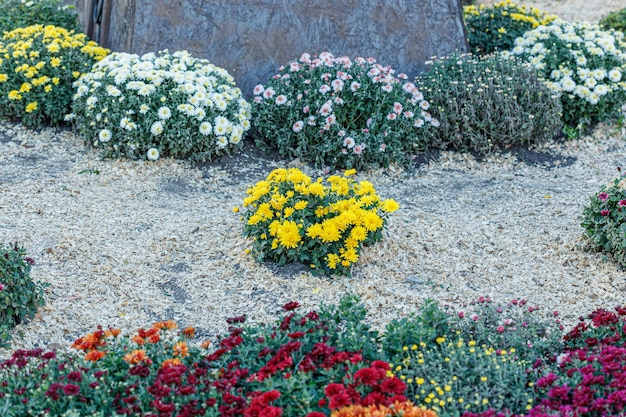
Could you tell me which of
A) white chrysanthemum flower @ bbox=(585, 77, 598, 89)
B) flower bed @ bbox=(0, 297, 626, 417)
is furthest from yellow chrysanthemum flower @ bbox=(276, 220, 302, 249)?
white chrysanthemum flower @ bbox=(585, 77, 598, 89)

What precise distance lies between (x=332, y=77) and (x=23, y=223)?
2.58 meters

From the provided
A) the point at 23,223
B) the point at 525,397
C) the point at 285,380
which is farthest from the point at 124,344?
the point at 23,223

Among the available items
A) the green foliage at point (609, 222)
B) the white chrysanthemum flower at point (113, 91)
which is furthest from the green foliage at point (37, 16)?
the green foliage at point (609, 222)

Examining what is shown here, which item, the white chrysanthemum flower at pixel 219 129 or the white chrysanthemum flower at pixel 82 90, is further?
the white chrysanthemum flower at pixel 82 90

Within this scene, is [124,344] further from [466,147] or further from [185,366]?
[466,147]

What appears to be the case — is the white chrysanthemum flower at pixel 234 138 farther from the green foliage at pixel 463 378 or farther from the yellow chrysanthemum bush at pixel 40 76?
the green foliage at pixel 463 378

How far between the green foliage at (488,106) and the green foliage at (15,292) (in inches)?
146

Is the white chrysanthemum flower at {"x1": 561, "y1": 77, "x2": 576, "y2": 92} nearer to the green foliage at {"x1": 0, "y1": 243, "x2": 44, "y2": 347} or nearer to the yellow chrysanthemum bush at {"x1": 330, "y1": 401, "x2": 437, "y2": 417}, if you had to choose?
the green foliage at {"x1": 0, "y1": 243, "x2": 44, "y2": 347}

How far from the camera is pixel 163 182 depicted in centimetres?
647

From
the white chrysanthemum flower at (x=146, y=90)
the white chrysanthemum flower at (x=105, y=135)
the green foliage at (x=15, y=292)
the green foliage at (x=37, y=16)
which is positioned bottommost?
the green foliage at (x=15, y=292)

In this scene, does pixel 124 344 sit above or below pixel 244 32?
below

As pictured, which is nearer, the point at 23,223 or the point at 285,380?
the point at 285,380

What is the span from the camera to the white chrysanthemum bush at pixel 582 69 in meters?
7.66

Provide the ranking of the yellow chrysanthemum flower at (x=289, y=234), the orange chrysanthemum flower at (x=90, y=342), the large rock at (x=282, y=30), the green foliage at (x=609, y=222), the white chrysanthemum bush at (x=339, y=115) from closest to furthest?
the orange chrysanthemum flower at (x=90, y=342) → the yellow chrysanthemum flower at (x=289, y=234) → the green foliage at (x=609, y=222) → the white chrysanthemum bush at (x=339, y=115) → the large rock at (x=282, y=30)
